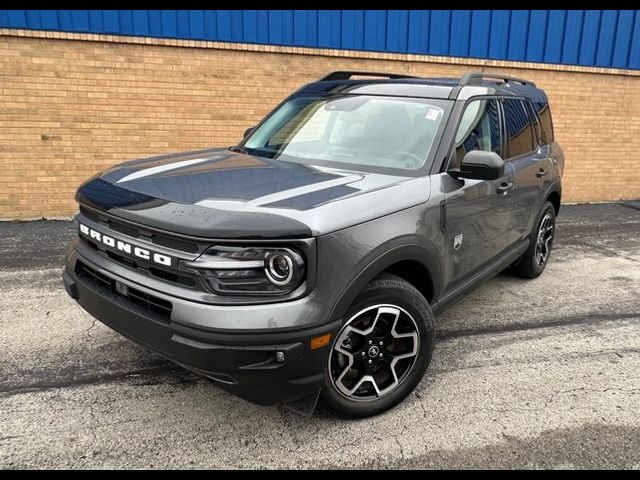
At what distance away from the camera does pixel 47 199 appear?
7176mm

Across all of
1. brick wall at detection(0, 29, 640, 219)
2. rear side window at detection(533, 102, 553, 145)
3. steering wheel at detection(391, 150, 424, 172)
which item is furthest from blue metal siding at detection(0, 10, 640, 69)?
steering wheel at detection(391, 150, 424, 172)

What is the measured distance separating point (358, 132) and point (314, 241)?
1.44 m

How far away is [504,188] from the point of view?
151 inches

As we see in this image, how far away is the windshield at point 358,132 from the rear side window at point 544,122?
6.65 feet

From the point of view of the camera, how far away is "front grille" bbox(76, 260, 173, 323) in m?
2.42

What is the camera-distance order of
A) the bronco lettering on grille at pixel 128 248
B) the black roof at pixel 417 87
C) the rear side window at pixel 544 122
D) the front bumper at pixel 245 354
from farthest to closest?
the rear side window at pixel 544 122
the black roof at pixel 417 87
the bronco lettering on grille at pixel 128 248
the front bumper at pixel 245 354

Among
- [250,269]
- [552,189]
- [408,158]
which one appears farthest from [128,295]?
[552,189]

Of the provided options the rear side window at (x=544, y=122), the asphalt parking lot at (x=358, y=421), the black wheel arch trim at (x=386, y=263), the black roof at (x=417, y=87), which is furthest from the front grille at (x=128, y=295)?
the rear side window at (x=544, y=122)

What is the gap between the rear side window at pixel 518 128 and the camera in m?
4.18

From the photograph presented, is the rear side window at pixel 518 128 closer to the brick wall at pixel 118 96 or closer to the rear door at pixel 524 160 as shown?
the rear door at pixel 524 160

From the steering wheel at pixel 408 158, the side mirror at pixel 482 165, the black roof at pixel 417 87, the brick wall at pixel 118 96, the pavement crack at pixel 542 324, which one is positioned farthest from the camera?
the brick wall at pixel 118 96

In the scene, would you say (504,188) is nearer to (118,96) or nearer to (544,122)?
(544,122)
